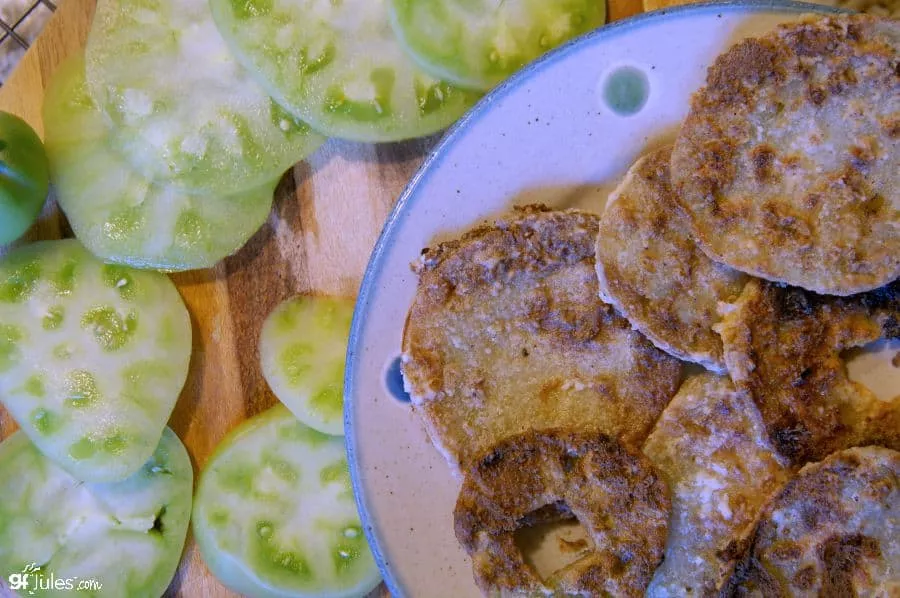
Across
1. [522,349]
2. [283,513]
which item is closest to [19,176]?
[283,513]

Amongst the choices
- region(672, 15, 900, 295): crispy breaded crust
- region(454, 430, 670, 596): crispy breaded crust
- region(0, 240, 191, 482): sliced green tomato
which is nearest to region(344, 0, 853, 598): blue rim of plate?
region(672, 15, 900, 295): crispy breaded crust

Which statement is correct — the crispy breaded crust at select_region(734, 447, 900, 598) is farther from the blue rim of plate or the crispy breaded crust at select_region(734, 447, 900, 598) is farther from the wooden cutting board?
the wooden cutting board

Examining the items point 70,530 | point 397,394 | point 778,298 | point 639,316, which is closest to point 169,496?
point 70,530

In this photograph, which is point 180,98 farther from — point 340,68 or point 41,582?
point 41,582

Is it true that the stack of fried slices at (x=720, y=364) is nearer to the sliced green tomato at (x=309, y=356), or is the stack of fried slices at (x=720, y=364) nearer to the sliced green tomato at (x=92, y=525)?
the sliced green tomato at (x=309, y=356)

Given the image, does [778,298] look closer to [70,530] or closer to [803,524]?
[803,524]

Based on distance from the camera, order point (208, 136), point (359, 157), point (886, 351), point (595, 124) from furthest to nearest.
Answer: point (359, 157) < point (208, 136) < point (595, 124) < point (886, 351)

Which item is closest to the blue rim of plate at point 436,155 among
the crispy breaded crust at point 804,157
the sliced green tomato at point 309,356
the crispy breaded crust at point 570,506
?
the crispy breaded crust at point 804,157
